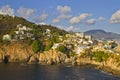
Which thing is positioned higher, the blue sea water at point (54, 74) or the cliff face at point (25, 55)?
the cliff face at point (25, 55)

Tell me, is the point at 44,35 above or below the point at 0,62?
above

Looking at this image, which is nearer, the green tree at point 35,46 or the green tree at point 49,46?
the green tree at point 35,46

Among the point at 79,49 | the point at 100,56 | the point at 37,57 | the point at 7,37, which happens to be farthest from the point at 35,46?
the point at 100,56

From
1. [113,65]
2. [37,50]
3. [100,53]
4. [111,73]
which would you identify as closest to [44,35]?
[37,50]

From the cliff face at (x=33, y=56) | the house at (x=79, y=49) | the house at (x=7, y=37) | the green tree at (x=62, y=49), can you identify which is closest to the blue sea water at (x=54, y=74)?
the cliff face at (x=33, y=56)

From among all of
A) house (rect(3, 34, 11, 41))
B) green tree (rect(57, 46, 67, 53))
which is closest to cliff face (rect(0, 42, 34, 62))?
house (rect(3, 34, 11, 41))

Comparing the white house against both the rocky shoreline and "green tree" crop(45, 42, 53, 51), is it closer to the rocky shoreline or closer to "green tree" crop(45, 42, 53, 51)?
the rocky shoreline

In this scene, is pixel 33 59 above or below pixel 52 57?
below

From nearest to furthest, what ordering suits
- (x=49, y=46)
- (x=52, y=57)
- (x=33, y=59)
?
(x=52, y=57) < (x=33, y=59) < (x=49, y=46)

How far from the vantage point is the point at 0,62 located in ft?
486

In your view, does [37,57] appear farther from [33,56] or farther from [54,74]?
[54,74]

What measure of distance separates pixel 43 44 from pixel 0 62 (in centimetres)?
3158

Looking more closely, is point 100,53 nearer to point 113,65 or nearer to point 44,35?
point 113,65

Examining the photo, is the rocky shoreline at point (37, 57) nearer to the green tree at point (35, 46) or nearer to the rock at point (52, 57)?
the rock at point (52, 57)
